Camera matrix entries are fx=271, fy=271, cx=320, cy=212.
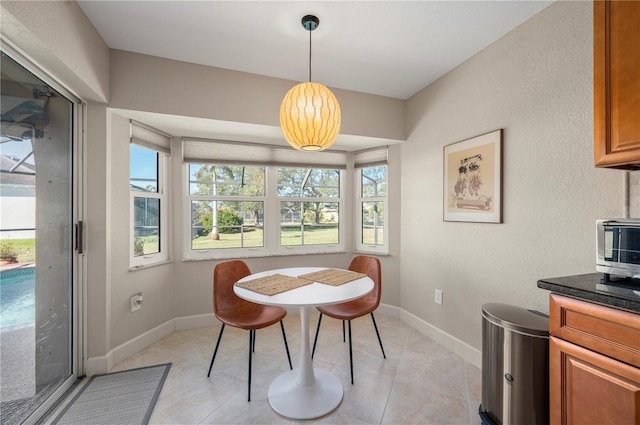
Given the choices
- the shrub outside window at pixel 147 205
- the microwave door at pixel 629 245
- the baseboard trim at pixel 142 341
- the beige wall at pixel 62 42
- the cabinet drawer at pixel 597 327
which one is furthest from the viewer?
the shrub outside window at pixel 147 205

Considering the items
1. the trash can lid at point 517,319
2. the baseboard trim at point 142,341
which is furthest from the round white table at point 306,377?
the baseboard trim at point 142,341

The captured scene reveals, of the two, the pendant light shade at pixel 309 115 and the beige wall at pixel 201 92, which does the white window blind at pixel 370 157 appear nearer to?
the beige wall at pixel 201 92

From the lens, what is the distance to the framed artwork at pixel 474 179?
210 cm

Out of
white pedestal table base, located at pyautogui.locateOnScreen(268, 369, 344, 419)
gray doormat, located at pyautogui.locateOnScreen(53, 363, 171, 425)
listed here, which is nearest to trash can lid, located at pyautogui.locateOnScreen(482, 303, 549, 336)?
white pedestal table base, located at pyautogui.locateOnScreen(268, 369, 344, 419)

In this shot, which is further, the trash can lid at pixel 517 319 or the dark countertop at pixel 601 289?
the trash can lid at pixel 517 319

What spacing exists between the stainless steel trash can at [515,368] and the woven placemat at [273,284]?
47.5 inches

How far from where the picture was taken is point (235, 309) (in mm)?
2258

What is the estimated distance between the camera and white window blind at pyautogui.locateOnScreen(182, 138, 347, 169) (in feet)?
9.89

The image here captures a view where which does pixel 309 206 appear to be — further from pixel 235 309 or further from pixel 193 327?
pixel 193 327

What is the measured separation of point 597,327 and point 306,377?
5.32ft

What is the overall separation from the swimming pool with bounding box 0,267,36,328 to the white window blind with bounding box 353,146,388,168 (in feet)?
10.2

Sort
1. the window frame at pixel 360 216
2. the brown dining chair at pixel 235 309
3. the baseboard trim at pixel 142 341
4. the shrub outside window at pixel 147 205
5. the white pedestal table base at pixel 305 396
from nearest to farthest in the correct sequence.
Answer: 1. the white pedestal table base at pixel 305 396
2. the brown dining chair at pixel 235 309
3. the baseboard trim at pixel 142 341
4. the shrub outside window at pixel 147 205
5. the window frame at pixel 360 216

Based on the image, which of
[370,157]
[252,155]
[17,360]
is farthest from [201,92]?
[17,360]

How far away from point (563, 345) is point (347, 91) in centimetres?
269
